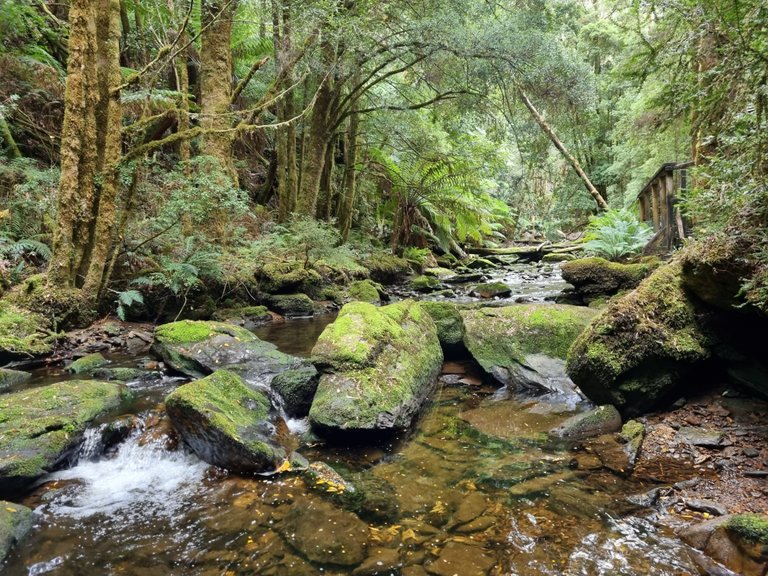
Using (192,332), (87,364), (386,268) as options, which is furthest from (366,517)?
(386,268)

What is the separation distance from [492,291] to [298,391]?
687cm

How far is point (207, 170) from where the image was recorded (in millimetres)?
7734

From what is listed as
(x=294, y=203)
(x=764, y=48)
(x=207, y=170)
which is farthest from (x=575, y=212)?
(x=764, y=48)

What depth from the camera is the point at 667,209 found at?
791 centimetres

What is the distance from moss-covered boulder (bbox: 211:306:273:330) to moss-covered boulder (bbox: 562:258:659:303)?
538 centimetres

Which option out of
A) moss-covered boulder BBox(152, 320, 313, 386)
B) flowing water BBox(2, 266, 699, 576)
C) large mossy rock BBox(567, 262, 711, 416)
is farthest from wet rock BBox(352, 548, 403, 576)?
moss-covered boulder BBox(152, 320, 313, 386)

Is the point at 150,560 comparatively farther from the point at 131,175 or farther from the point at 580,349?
the point at 131,175

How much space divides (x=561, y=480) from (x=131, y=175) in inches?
254

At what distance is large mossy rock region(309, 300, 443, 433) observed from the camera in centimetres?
363

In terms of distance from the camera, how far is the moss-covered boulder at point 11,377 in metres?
4.64

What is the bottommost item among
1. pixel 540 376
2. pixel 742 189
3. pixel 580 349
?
pixel 540 376

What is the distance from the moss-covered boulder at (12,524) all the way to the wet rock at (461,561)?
2.24 meters

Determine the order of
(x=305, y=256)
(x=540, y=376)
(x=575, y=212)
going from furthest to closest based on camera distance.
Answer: (x=575, y=212) < (x=305, y=256) < (x=540, y=376)

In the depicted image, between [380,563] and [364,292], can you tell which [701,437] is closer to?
[380,563]
